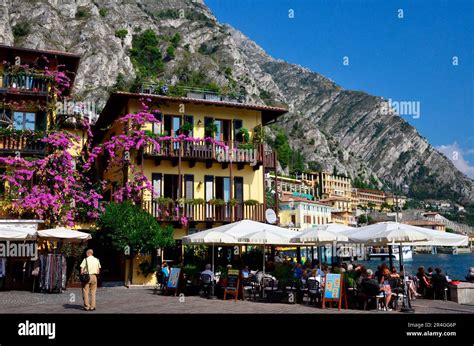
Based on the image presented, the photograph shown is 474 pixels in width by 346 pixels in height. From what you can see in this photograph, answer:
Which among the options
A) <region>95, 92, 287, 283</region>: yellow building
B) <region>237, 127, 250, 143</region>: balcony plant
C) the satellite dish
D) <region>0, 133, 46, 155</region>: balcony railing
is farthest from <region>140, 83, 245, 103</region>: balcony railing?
the satellite dish

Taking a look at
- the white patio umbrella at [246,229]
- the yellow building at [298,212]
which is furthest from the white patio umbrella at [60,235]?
the yellow building at [298,212]

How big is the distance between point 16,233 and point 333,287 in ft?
41.3

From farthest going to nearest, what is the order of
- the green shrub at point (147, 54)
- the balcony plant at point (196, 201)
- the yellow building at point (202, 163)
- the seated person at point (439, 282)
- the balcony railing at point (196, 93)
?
the green shrub at point (147, 54), the balcony railing at point (196, 93), the yellow building at point (202, 163), the balcony plant at point (196, 201), the seated person at point (439, 282)

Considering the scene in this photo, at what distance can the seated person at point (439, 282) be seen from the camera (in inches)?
758

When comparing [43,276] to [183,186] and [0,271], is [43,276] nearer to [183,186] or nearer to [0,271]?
[0,271]

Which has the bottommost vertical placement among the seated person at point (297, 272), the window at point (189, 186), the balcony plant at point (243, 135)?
the seated person at point (297, 272)

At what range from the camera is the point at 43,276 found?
72.1 ft

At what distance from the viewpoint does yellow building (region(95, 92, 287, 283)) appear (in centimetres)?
2978

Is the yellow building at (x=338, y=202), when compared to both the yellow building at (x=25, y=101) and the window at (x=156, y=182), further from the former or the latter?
the yellow building at (x=25, y=101)

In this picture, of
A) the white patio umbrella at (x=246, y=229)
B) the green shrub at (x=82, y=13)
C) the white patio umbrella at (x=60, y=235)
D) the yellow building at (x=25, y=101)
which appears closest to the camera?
the white patio umbrella at (x=246, y=229)

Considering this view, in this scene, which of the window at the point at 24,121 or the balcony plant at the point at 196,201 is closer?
the balcony plant at the point at 196,201

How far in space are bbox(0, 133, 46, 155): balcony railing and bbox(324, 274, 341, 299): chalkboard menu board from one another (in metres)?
19.4

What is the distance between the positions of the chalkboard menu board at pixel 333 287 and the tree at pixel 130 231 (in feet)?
38.2

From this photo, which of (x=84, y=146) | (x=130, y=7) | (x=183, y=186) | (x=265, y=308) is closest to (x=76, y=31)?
(x=130, y=7)
